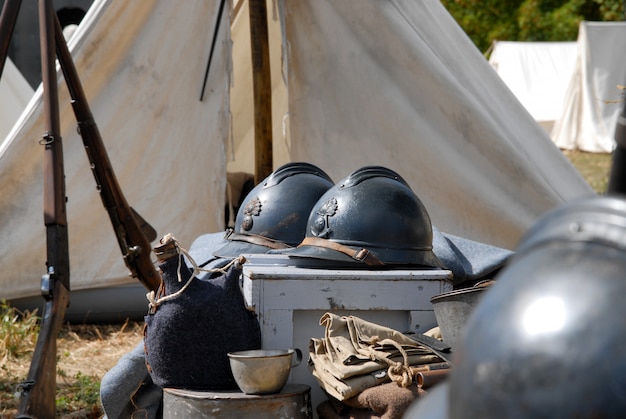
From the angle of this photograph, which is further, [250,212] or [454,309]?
[250,212]

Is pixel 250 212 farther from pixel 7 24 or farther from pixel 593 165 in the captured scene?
pixel 593 165

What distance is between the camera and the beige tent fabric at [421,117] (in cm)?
472

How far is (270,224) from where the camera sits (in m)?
3.09

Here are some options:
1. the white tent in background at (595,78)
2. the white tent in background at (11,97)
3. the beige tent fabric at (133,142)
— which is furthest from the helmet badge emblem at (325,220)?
the white tent in background at (595,78)

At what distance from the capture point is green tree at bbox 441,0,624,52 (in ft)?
59.9

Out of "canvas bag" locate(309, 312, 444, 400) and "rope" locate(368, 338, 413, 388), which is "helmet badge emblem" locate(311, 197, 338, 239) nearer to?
"canvas bag" locate(309, 312, 444, 400)

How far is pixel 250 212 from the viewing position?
318cm

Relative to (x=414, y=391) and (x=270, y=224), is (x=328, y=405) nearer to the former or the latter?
(x=414, y=391)

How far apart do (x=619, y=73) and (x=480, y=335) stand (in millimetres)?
12464

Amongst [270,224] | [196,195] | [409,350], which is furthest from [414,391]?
[196,195]

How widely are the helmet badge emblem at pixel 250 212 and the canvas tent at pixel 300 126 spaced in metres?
1.76

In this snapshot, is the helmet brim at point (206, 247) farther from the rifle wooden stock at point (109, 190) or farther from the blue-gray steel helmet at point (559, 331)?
the blue-gray steel helmet at point (559, 331)

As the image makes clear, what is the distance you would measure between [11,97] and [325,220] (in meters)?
5.99

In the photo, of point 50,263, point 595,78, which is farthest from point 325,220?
point 595,78
